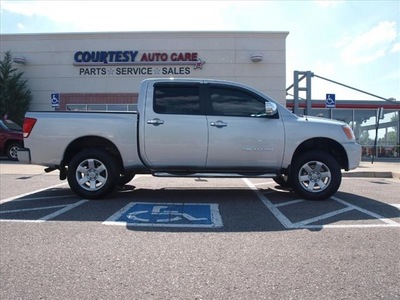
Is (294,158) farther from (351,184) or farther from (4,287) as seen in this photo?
(4,287)

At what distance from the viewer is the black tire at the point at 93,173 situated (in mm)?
6551

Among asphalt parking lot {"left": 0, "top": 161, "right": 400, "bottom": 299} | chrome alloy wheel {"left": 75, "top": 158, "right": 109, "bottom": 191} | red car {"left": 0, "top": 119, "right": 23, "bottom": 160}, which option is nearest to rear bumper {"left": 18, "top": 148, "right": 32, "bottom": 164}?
asphalt parking lot {"left": 0, "top": 161, "right": 400, "bottom": 299}

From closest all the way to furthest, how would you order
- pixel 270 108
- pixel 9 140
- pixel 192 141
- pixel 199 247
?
pixel 199 247, pixel 270 108, pixel 192 141, pixel 9 140

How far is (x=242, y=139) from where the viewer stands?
21.4ft

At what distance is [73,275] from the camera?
3.31m

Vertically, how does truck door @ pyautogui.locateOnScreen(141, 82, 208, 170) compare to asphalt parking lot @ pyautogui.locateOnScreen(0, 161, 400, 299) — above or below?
above

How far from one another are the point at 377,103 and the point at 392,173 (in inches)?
524

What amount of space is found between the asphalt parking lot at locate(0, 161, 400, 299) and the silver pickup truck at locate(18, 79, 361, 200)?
0.50 metres

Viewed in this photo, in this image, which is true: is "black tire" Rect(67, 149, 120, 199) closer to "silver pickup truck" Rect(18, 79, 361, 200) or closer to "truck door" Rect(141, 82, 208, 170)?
"silver pickup truck" Rect(18, 79, 361, 200)

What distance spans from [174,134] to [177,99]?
68 centimetres

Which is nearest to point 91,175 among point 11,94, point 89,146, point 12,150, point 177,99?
point 89,146

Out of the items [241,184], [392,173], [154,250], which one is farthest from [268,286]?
[392,173]

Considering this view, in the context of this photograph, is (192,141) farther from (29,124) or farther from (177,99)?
(29,124)

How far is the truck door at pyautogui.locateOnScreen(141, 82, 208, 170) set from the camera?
649 centimetres
